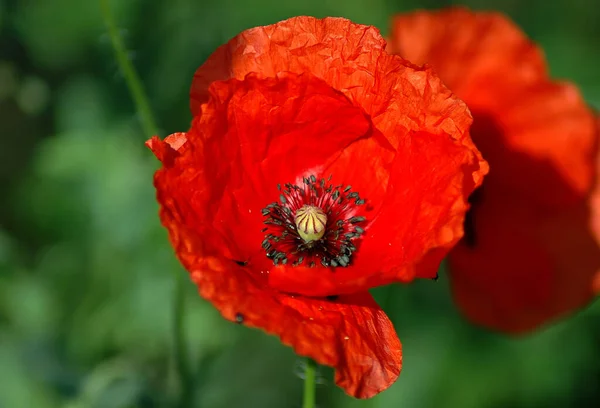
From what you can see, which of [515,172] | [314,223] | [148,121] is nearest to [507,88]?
[515,172]

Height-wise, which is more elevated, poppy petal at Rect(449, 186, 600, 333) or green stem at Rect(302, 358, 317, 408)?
green stem at Rect(302, 358, 317, 408)

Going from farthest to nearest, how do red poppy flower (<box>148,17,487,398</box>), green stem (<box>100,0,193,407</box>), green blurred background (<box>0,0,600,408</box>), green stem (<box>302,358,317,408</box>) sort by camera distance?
1. green blurred background (<box>0,0,600,408</box>)
2. green stem (<box>100,0,193,407</box>)
3. green stem (<box>302,358,317,408</box>)
4. red poppy flower (<box>148,17,487,398</box>)

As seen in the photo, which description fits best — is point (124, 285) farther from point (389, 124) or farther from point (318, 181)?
point (389, 124)

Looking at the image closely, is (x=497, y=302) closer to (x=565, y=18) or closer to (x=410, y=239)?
(x=410, y=239)

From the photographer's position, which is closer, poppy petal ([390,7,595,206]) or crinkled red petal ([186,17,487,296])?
crinkled red petal ([186,17,487,296])

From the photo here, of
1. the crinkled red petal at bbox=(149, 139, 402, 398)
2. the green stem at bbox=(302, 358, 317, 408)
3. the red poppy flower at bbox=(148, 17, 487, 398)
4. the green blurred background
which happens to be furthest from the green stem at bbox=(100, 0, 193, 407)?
the green stem at bbox=(302, 358, 317, 408)

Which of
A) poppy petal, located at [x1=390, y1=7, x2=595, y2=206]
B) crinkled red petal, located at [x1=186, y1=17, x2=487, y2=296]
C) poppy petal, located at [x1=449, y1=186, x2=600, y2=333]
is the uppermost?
crinkled red petal, located at [x1=186, y1=17, x2=487, y2=296]

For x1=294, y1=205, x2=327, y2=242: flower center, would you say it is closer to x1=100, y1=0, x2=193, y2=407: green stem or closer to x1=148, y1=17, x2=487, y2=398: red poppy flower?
x1=148, y1=17, x2=487, y2=398: red poppy flower
